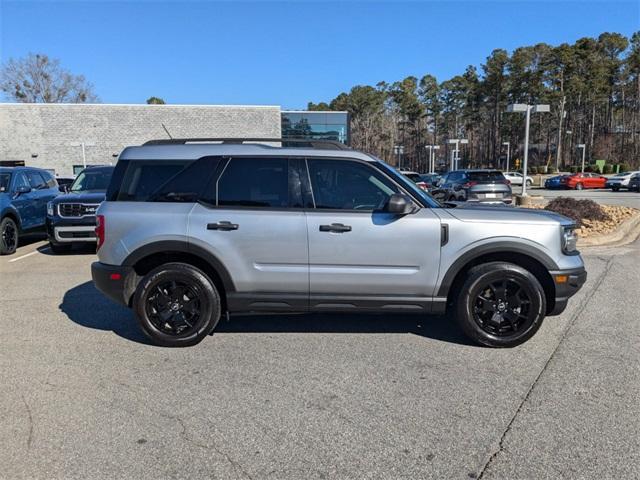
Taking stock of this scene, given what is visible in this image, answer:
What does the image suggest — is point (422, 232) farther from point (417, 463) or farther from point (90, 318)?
point (90, 318)

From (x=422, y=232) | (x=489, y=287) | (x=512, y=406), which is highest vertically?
(x=422, y=232)

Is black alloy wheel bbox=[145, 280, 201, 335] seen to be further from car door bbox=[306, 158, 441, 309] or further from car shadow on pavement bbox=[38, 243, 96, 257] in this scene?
car shadow on pavement bbox=[38, 243, 96, 257]

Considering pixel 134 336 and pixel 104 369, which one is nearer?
pixel 104 369

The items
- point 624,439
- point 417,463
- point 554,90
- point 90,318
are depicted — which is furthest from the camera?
point 554,90

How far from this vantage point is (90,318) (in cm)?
564

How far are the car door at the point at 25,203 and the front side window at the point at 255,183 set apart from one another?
7819 millimetres

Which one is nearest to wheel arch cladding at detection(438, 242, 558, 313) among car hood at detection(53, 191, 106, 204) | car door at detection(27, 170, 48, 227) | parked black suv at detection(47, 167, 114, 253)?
parked black suv at detection(47, 167, 114, 253)

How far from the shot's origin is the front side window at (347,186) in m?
4.59

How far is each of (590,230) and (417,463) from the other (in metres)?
10.9

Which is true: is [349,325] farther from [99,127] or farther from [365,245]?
[99,127]

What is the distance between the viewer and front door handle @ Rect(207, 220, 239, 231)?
452 cm

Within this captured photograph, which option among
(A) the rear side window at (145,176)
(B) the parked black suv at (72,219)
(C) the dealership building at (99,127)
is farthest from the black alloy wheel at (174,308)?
(C) the dealership building at (99,127)

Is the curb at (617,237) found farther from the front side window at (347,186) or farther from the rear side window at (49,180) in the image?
the rear side window at (49,180)

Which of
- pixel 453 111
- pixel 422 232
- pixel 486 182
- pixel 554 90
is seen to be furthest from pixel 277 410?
pixel 453 111
